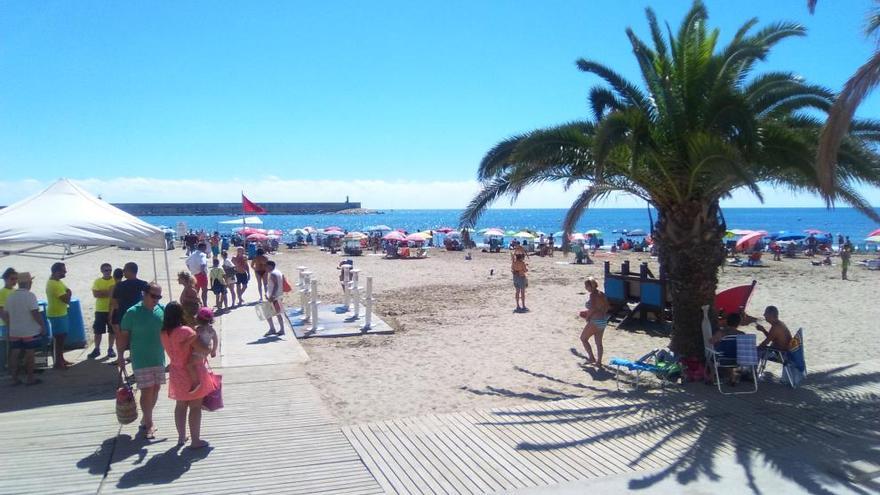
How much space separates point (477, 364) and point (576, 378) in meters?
1.43

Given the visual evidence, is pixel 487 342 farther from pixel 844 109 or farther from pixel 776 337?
pixel 844 109

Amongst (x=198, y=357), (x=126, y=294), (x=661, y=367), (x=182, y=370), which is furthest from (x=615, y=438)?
(x=126, y=294)

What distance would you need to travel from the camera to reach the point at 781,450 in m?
5.01

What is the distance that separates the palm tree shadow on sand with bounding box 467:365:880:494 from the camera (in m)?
4.61

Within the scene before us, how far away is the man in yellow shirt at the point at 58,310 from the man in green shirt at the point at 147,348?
10.1ft

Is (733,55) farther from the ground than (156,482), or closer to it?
farther from the ground

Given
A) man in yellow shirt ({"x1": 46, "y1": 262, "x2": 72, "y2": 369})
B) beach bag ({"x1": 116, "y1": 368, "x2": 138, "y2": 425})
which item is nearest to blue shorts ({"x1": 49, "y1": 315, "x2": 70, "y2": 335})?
man in yellow shirt ({"x1": 46, "y1": 262, "x2": 72, "y2": 369})

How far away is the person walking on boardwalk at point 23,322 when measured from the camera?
6867 millimetres

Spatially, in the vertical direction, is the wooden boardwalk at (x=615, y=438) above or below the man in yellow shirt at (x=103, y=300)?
below

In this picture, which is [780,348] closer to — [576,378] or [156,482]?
[576,378]

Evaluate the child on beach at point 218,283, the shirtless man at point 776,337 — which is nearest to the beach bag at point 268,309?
the child on beach at point 218,283

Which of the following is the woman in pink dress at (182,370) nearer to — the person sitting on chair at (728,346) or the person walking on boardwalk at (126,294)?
the person walking on boardwalk at (126,294)

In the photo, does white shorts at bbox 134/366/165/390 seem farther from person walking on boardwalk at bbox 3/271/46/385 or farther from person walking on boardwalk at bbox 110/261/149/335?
person walking on boardwalk at bbox 3/271/46/385

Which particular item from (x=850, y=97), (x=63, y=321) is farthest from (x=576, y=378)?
(x=63, y=321)
